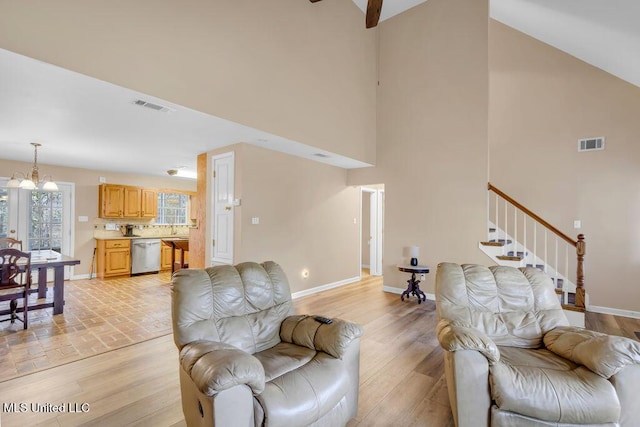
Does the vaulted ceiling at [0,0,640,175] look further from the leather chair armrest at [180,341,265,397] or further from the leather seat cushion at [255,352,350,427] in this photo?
the leather seat cushion at [255,352,350,427]

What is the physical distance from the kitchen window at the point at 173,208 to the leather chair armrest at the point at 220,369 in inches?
292

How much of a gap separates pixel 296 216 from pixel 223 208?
1269mm

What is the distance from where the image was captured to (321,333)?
2.01 metres

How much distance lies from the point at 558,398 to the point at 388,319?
2.63 m

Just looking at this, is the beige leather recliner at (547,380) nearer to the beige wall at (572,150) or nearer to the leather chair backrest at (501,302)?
the leather chair backrest at (501,302)

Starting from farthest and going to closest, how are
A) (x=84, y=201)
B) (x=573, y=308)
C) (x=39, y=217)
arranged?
(x=84, y=201) < (x=39, y=217) < (x=573, y=308)

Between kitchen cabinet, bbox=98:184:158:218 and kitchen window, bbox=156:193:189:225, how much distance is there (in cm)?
38

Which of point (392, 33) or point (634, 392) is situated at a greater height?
point (392, 33)

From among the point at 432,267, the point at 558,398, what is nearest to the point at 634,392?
the point at 558,398

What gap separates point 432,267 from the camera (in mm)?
5336

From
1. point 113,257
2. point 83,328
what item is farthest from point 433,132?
point 113,257

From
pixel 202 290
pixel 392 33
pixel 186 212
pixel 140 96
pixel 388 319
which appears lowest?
pixel 388 319

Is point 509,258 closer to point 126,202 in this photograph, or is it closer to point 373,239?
point 373,239

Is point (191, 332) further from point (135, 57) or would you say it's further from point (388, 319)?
point (388, 319)
